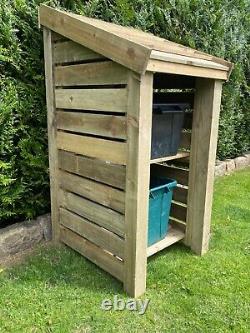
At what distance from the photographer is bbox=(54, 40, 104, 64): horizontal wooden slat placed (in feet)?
6.11

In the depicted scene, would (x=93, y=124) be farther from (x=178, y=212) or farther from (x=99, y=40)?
(x=178, y=212)

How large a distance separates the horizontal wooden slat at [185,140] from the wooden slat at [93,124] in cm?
82

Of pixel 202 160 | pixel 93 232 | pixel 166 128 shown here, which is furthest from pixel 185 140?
pixel 93 232

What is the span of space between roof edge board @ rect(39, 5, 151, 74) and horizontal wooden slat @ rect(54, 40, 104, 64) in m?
0.07

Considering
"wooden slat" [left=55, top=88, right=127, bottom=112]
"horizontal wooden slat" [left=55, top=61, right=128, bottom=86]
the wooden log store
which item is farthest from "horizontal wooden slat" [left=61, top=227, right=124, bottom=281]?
"horizontal wooden slat" [left=55, top=61, right=128, bottom=86]

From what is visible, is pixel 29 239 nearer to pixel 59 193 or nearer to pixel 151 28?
pixel 59 193

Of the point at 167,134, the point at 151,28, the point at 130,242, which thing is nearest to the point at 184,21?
the point at 151,28

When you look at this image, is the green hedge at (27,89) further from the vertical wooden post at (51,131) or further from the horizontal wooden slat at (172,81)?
the horizontal wooden slat at (172,81)

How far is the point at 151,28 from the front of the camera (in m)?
3.20

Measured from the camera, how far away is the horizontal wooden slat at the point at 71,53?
1861 mm

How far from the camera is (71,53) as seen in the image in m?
1.99

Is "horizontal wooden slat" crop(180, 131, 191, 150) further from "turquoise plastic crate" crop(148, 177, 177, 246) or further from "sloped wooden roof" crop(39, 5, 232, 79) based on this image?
"sloped wooden roof" crop(39, 5, 232, 79)

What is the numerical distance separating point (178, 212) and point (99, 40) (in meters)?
1.57

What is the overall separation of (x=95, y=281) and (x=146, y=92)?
4.28ft
